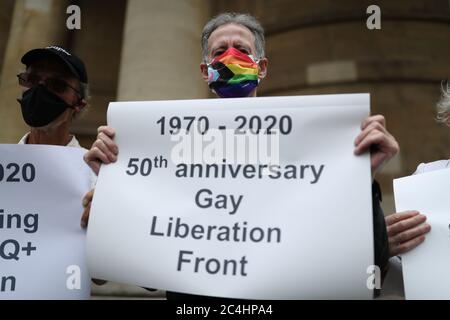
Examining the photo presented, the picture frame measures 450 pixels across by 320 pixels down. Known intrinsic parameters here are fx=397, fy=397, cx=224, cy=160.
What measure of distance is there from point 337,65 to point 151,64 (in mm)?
3124

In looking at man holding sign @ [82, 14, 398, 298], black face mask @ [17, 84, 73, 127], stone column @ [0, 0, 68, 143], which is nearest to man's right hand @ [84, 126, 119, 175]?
man holding sign @ [82, 14, 398, 298]

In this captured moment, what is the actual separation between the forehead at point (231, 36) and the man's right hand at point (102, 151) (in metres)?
0.70

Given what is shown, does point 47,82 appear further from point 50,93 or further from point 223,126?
point 223,126

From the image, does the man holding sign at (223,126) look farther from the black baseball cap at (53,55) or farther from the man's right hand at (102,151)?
the black baseball cap at (53,55)

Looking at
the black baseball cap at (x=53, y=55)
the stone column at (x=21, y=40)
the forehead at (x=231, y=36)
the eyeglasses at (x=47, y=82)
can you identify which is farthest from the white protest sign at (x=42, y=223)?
the stone column at (x=21, y=40)

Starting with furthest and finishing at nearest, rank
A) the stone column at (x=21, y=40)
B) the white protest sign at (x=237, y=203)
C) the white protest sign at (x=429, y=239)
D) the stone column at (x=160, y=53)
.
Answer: the stone column at (x=21, y=40) < the stone column at (x=160, y=53) < the white protest sign at (x=429, y=239) < the white protest sign at (x=237, y=203)

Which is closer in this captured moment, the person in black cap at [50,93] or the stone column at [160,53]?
the person in black cap at [50,93]

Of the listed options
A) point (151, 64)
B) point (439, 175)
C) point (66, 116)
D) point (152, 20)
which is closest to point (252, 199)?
point (439, 175)

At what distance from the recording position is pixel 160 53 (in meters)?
5.58

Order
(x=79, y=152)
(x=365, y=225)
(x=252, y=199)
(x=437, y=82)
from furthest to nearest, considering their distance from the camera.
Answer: (x=437, y=82) → (x=79, y=152) → (x=252, y=199) → (x=365, y=225)

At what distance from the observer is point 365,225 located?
52.6 inches

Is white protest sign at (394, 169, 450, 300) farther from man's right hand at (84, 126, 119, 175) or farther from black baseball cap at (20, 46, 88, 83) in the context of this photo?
black baseball cap at (20, 46, 88, 83)

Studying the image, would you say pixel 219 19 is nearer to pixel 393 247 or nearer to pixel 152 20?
pixel 393 247

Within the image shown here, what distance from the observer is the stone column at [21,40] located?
6309 mm
